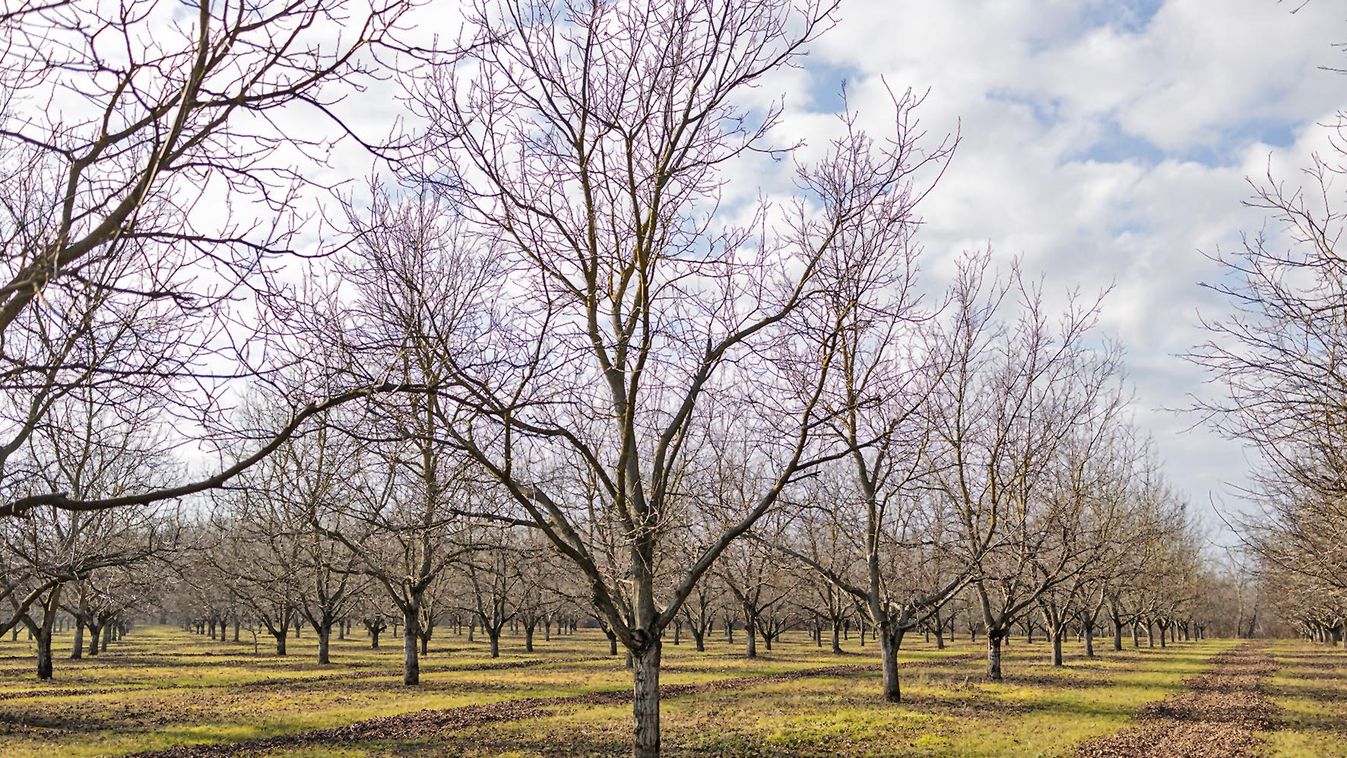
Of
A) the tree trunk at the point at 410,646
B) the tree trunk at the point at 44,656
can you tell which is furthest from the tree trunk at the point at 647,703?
the tree trunk at the point at 44,656

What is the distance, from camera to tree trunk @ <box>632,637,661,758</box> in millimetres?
8578

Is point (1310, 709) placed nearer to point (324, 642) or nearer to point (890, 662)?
point (890, 662)

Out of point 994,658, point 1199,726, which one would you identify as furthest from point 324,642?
point 1199,726

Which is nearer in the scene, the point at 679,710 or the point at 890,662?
the point at 679,710

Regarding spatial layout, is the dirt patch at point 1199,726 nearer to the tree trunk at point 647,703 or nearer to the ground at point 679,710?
the ground at point 679,710

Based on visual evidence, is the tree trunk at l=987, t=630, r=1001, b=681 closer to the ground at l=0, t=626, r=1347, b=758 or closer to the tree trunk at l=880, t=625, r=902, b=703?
the ground at l=0, t=626, r=1347, b=758

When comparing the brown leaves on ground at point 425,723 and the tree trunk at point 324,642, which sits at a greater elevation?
the brown leaves on ground at point 425,723

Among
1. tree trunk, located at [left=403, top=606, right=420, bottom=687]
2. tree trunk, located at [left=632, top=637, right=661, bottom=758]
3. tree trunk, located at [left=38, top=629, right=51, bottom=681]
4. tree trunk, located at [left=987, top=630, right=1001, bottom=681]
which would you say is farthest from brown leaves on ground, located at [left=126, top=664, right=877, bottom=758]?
tree trunk, located at [left=38, top=629, right=51, bottom=681]

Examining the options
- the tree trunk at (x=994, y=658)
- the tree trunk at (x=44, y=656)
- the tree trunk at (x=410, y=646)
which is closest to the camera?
the tree trunk at (x=410, y=646)

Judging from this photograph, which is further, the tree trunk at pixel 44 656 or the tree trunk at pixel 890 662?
the tree trunk at pixel 44 656

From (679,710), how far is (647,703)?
11.2 metres

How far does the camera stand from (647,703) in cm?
862

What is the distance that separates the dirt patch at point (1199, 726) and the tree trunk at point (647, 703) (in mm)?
8564

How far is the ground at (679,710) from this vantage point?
14.3m
